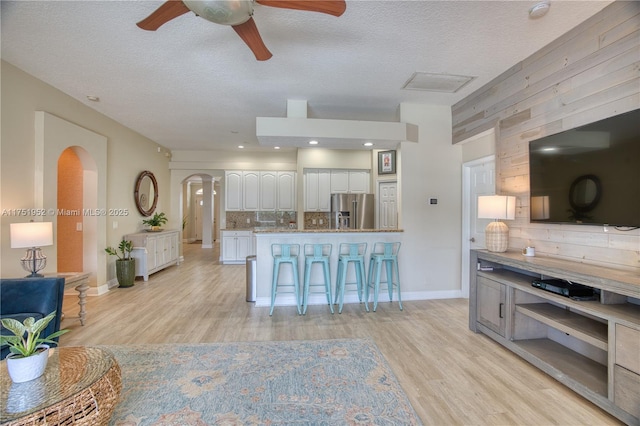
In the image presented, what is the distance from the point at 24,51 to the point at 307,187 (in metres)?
4.78

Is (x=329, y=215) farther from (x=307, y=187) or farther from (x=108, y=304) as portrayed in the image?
(x=108, y=304)

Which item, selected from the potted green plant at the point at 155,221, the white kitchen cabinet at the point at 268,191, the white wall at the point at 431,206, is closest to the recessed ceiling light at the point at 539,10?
the white wall at the point at 431,206

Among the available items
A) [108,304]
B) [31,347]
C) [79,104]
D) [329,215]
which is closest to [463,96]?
[329,215]

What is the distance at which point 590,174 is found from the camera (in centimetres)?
221

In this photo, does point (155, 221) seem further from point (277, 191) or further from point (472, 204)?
point (472, 204)

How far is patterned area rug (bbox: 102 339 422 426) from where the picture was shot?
1.80 meters

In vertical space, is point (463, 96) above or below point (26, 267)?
above

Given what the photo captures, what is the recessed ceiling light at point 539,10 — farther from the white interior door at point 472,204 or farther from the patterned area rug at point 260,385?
the patterned area rug at point 260,385

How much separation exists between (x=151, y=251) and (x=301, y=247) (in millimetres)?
3472

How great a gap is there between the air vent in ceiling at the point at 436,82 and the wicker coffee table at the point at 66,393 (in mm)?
3858

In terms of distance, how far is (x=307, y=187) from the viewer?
666cm

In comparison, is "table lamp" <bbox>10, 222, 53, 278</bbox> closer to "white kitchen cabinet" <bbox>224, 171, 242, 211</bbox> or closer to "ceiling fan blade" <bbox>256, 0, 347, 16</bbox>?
"ceiling fan blade" <bbox>256, 0, 347, 16</bbox>

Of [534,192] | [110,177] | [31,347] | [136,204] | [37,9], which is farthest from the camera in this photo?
[136,204]

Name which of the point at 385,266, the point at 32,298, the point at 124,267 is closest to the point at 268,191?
the point at 124,267
